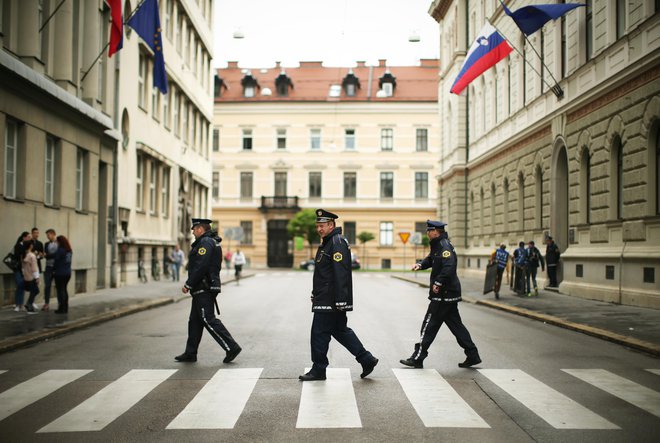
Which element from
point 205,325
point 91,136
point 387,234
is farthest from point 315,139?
point 205,325

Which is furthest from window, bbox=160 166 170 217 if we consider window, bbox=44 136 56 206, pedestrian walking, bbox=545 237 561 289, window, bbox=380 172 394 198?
window, bbox=380 172 394 198

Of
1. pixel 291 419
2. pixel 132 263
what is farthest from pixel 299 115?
pixel 291 419

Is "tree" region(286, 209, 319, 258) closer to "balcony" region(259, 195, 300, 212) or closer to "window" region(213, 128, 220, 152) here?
"balcony" region(259, 195, 300, 212)

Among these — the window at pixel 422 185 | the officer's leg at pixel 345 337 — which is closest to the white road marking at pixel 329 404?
the officer's leg at pixel 345 337

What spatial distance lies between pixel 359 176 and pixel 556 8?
4708 centimetres

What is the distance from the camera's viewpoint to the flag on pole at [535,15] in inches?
846

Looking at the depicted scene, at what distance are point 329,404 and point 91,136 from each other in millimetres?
19114

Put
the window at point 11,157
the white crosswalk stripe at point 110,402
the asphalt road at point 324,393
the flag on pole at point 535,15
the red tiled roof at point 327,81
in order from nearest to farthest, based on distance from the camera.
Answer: the asphalt road at point 324,393 → the white crosswalk stripe at point 110,402 → the window at point 11,157 → the flag on pole at point 535,15 → the red tiled roof at point 327,81

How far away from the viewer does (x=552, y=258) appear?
2542 centimetres

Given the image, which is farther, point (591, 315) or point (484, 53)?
point (484, 53)

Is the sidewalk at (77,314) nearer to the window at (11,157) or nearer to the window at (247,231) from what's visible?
the window at (11,157)

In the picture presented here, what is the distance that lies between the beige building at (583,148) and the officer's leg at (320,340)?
11.7m

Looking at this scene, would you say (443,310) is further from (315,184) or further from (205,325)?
(315,184)

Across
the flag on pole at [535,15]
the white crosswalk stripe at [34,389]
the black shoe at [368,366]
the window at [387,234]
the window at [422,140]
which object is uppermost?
the window at [422,140]
